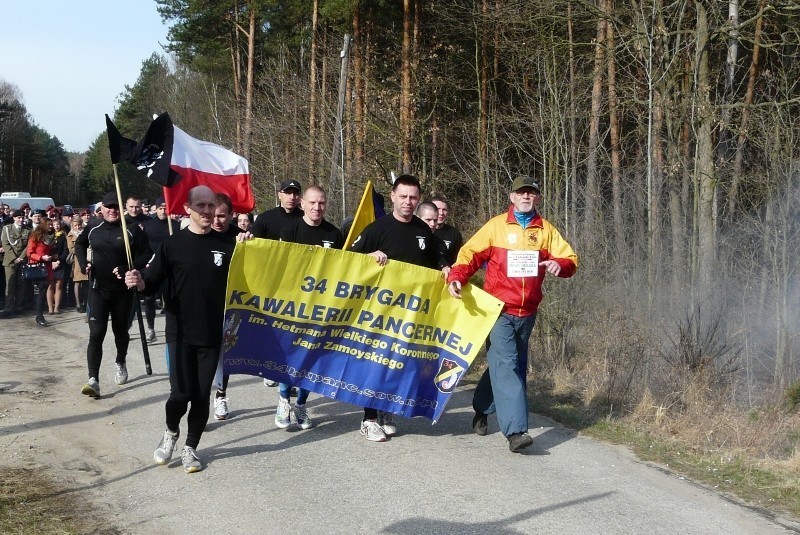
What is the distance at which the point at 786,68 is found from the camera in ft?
60.7

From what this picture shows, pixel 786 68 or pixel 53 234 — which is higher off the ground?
pixel 786 68

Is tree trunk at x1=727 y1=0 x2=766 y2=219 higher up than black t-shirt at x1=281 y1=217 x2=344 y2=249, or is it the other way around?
tree trunk at x1=727 y1=0 x2=766 y2=219

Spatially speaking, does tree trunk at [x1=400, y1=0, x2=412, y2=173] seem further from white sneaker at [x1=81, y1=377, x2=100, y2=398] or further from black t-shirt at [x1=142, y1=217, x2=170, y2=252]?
white sneaker at [x1=81, y1=377, x2=100, y2=398]

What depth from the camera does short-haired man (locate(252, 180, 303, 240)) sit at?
873cm

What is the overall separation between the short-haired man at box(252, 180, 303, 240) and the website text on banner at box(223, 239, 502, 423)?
911 millimetres

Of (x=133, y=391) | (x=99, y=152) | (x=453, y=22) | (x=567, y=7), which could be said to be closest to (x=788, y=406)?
(x=133, y=391)

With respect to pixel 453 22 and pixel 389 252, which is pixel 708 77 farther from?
pixel 389 252

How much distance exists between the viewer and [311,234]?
28.2ft

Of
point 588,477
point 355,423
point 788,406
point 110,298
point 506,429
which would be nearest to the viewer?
point 588,477

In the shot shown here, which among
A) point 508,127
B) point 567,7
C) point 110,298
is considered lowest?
point 110,298

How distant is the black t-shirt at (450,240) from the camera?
31.9 feet

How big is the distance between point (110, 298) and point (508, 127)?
16.7m

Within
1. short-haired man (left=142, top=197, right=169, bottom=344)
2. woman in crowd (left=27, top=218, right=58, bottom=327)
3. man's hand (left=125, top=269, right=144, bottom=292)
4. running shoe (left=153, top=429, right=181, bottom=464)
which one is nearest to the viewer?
man's hand (left=125, top=269, right=144, bottom=292)

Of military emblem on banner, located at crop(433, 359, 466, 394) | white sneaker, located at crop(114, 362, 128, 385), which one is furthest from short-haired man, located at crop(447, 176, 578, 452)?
white sneaker, located at crop(114, 362, 128, 385)
